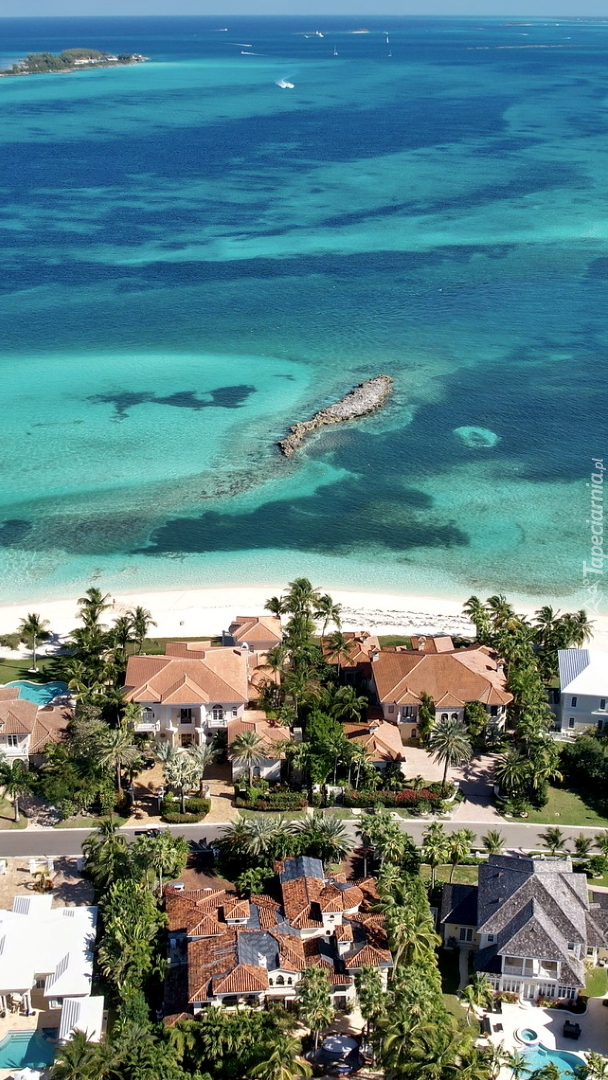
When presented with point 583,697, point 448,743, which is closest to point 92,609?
point 448,743

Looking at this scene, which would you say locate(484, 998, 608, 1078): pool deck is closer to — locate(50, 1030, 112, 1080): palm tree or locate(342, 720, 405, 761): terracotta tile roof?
locate(50, 1030, 112, 1080): palm tree

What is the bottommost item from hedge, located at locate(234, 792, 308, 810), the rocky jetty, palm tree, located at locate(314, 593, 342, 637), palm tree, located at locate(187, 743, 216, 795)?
hedge, located at locate(234, 792, 308, 810)

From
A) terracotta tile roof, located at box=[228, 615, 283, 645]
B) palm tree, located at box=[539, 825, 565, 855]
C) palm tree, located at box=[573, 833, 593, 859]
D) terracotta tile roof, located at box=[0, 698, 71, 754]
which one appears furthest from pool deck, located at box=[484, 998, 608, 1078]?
terracotta tile roof, located at box=[228, 615, 283, 645]

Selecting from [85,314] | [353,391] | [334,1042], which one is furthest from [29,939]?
[85,314]

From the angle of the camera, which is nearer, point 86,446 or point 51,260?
point 86,446

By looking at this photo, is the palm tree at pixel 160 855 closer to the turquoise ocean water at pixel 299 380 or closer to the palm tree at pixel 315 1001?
the palm tree at pixel 315 1001

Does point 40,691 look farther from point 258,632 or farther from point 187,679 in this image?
point 258,632

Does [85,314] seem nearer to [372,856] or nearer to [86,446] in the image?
[86,446]
